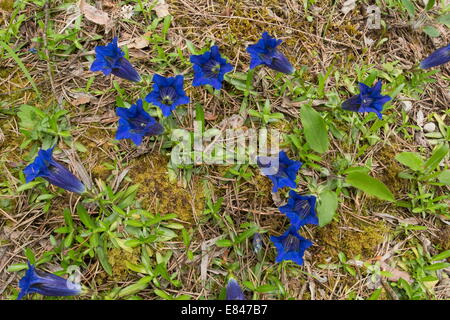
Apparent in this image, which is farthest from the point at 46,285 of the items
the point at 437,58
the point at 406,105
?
the point at 437,58

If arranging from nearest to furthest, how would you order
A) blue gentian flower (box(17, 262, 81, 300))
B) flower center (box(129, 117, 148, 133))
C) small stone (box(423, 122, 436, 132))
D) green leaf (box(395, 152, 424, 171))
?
1. blue gentian flower (box(17, 262, 81, 300))
2. flower center (box(129, 117, 148, 133))
3. green leaf (box(395, 152, 424, 171))
4. small stone (box(423, 122, 436, 132))

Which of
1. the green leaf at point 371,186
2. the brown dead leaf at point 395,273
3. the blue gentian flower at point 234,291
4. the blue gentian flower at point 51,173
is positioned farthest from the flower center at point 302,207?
the blue gentian flower at point 51,173

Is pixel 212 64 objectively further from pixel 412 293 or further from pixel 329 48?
pixel 412 293

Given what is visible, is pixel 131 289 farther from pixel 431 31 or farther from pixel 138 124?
pixel 431 31

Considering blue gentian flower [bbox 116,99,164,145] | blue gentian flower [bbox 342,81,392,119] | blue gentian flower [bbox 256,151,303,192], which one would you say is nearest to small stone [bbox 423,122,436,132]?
blue gentian flower [bbox 342,81,392,119]

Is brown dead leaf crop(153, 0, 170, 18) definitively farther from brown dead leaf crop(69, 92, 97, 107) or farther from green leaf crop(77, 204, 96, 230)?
green leaf crop(77, 204, 96, 230)

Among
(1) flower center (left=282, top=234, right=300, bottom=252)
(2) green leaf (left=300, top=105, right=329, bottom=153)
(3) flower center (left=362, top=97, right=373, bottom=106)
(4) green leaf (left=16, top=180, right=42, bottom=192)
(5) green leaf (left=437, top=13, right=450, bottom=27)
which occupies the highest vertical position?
(5) green leaf (left=437, top=13, right=450, bottom=27)

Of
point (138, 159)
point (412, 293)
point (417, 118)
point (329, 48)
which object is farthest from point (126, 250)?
point (417, 118)
